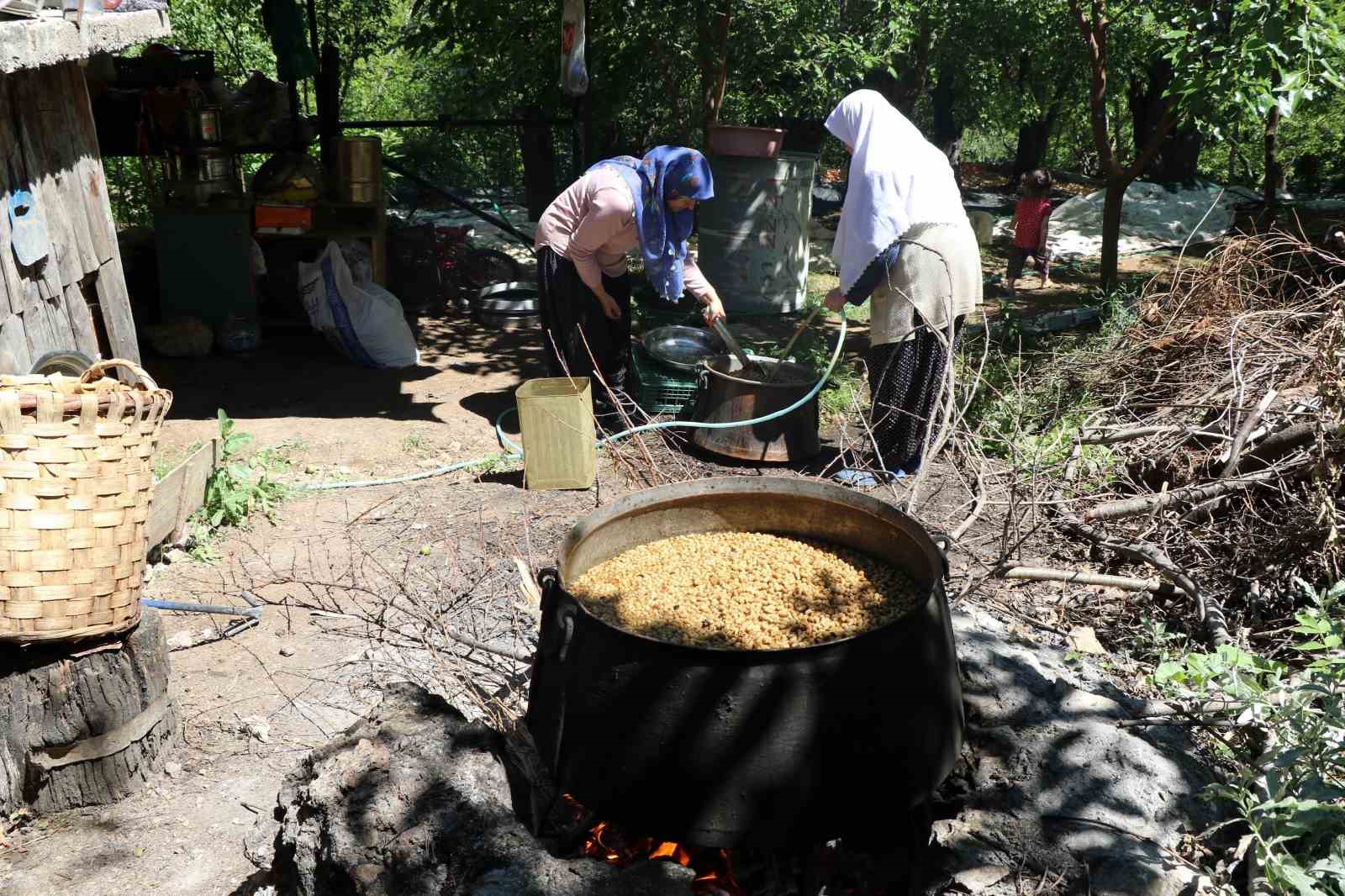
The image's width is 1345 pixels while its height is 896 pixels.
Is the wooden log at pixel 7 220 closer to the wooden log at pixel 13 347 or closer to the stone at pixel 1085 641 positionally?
the wooden log at pixel 13 347

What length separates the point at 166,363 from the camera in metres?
8.03

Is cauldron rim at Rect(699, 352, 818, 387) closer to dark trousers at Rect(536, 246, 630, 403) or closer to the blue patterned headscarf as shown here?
the blue patterned headscarf

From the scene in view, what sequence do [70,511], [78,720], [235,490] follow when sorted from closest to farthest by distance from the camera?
[70,511]
[78,720]
[235,490]

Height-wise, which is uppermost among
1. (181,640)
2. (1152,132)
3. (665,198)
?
(665,198)

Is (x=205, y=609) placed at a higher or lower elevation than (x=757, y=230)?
lower

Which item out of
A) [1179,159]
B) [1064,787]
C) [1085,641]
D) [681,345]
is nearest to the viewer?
[1064,787]

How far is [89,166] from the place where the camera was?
5.57m

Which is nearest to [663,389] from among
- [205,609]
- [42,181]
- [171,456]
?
[171,456]

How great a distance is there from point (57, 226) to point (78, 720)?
280 centimetres

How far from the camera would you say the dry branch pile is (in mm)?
3770

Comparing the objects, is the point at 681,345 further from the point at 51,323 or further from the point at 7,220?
the point at 7,220

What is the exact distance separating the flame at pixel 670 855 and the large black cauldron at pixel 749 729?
0.14 metres

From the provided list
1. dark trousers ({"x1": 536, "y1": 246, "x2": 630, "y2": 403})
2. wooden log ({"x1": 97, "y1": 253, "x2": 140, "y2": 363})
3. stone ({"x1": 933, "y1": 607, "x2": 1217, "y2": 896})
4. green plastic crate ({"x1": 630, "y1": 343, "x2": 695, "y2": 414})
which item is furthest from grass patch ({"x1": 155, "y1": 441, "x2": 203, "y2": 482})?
stone ({"x1": 933, "y1": 607, "x2": 1217, "y2": 896})

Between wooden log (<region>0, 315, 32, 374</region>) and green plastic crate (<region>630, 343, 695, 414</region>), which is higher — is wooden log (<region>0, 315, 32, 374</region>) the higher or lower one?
the higher one
